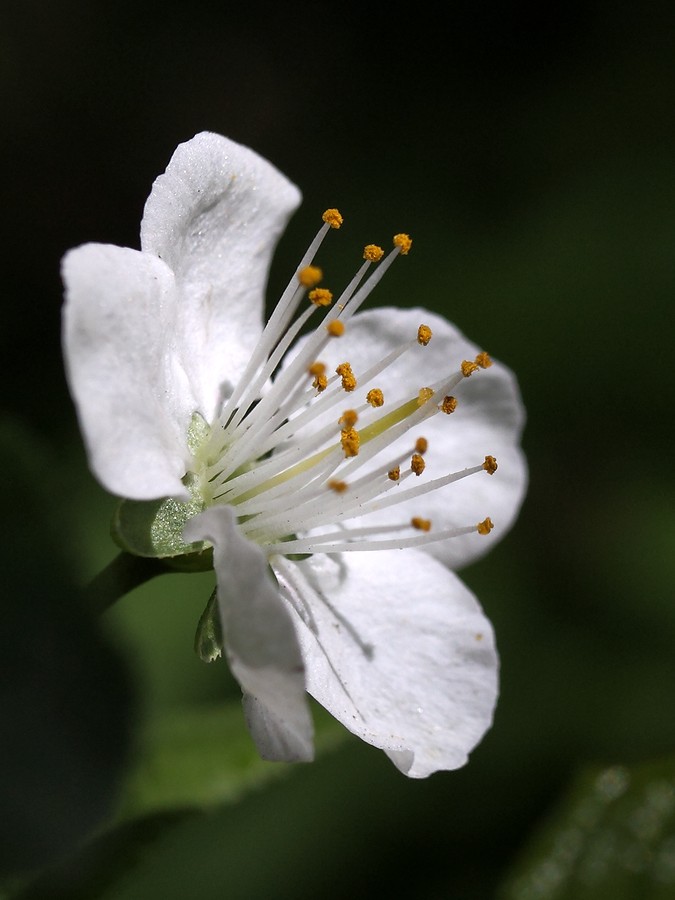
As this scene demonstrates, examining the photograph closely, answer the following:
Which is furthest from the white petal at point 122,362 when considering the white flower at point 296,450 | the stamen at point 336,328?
the stamen at point 336,328

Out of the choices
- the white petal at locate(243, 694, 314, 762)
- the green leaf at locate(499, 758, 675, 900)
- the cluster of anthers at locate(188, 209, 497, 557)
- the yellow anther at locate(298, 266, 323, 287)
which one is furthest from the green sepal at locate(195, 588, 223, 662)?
the green leaf at locate(499, 758, 675, 900)

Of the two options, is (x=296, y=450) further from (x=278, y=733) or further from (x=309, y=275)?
(x=278, y=733)

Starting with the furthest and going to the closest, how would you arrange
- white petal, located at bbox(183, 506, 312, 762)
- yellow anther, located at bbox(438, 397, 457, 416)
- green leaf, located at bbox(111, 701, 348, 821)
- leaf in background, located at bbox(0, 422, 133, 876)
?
green leaf, located at bbox(111, 701, 348, 821) < yellow anther, located at bbox(438, 397, 457, 416) < leaf in background, located at bbox(0, 422, 133, 876) < white petal, located at bbox(183, 506, 312, 762)

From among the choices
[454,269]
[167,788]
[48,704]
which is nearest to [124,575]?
[48,704]

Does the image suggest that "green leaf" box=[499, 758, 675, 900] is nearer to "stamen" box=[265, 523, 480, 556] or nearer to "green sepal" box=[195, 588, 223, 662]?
"stamen" box=[265, 523, 480, 556]

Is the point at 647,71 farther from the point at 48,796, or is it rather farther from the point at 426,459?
the point at 48,796

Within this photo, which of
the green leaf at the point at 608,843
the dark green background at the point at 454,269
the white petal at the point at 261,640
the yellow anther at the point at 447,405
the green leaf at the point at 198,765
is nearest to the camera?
the white petal at the point at 261,640

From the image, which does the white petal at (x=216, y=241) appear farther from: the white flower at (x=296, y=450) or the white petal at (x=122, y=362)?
the white petal at (x=122, y=362)
